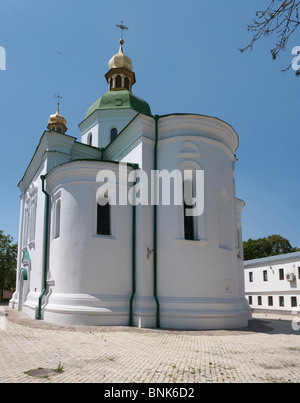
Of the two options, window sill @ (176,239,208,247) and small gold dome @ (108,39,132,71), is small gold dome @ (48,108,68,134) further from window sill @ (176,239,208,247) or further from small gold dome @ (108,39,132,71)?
window sill @ (176,239,208,247)

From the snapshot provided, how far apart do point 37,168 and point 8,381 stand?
48.7 ft

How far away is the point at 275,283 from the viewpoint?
2916 cm

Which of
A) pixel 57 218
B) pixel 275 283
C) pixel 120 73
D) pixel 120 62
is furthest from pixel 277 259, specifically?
pixel 57 218

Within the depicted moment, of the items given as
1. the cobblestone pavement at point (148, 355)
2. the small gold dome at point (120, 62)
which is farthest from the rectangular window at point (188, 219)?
the small gold dome at point (120, 62)

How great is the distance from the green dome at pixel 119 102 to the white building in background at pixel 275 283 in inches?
644

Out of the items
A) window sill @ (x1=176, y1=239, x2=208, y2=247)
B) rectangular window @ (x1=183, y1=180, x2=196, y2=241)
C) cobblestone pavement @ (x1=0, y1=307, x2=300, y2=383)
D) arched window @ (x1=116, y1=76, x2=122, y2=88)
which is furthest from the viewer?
arched window @ (x1=116, y1=76, x2=122, y2=88)

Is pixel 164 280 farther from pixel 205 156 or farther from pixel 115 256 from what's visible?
pixel 205 156

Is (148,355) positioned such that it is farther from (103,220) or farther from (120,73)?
(120,73)

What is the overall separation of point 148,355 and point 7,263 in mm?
28389

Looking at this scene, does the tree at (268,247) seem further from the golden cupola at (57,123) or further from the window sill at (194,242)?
the window sill at (194,242)

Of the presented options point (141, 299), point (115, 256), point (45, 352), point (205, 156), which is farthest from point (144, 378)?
point (205, 156)

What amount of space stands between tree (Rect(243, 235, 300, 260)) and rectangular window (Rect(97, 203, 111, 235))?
38015 millimetres

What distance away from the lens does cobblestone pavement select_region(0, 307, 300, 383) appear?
5797 mm

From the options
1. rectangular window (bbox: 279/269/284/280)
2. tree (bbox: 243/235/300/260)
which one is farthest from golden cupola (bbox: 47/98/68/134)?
tree (bbox: 243/235/300/260)
